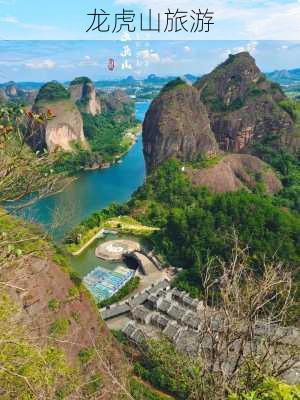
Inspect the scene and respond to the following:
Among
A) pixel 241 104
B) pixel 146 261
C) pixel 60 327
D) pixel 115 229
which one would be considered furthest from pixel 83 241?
pixel 241 104

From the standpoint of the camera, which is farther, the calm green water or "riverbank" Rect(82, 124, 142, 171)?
"riverbank" Rect(82, 124, 142, 171)

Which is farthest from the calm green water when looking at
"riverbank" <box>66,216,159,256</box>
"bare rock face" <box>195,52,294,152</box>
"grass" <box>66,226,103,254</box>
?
"bare rock face" <box>195,52,294,152</box>

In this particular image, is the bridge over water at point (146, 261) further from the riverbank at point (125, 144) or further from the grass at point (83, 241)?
the riverbank at point (125, 144)

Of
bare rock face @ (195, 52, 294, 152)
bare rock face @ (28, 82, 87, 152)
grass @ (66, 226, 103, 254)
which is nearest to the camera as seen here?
grass @ (66, 226, 103, 254)

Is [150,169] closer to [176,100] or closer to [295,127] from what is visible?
[176,100]

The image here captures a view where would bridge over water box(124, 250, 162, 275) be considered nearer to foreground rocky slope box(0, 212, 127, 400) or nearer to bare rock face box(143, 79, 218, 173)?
foreground rocky slope box(0, 212, 127, 400)

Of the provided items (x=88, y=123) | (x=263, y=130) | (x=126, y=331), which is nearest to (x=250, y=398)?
(x=126, y=331)

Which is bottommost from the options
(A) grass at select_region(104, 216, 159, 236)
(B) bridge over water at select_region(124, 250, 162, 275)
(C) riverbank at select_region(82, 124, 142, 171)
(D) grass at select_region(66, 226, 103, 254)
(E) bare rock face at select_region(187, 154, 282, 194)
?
(C) riverbank at select_region(82, 124, 142, 171)
